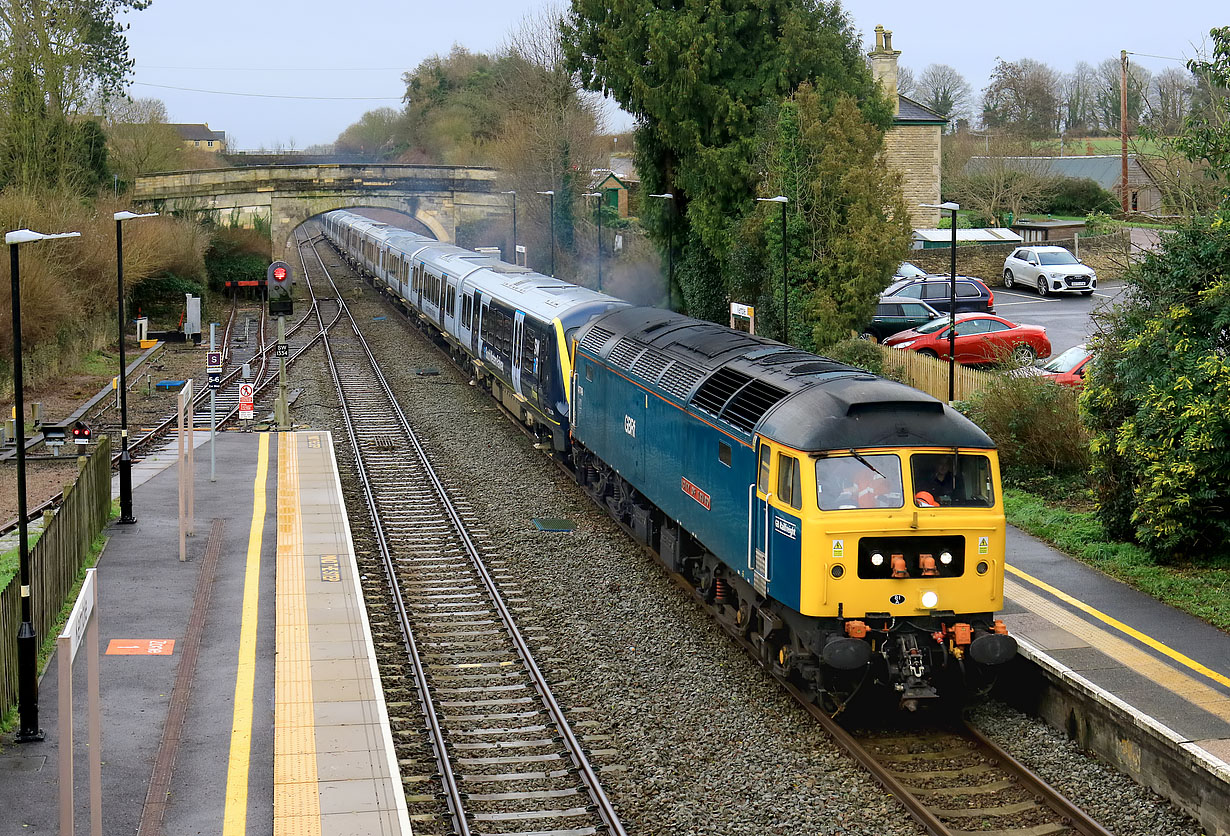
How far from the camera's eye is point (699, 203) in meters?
36.7

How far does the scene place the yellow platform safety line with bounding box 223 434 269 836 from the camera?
9.62 m

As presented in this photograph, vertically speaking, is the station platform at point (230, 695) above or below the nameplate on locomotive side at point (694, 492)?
below

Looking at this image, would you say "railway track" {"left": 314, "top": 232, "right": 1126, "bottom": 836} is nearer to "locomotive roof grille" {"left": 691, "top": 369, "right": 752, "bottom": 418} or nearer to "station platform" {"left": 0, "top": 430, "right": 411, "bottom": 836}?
"locomotive roof grille" {"left": 691, "top": 369, "right": 752, "bottom": 418}

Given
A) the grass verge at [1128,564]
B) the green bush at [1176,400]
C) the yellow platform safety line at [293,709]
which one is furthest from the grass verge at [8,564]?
the green bush at [1176,400]

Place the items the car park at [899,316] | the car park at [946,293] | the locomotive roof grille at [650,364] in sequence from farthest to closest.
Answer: the car park at [946,293] → the car park at [899,316] → the locomotive roof grille at [650,364]

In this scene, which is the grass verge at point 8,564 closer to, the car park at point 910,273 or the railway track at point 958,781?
the railway track at point 958,781

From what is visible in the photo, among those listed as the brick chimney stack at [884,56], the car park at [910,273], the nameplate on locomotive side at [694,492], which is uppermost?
the brick chimney stack at [884,56]

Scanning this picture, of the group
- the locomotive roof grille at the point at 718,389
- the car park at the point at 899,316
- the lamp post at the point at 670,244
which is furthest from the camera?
the lamp post at the point at 670,244

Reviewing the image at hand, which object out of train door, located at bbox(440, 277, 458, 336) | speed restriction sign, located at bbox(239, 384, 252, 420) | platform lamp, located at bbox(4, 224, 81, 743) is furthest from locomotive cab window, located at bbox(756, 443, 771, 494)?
train door, located at bbox(440, 277, 458, 336)

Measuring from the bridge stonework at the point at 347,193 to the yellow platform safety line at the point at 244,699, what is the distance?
48.9 metres

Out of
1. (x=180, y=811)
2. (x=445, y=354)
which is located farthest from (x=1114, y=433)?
(x=445, y=354)

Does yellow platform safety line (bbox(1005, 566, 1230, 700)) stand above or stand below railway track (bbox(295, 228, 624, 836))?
above

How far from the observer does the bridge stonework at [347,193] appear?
6469 centimetres

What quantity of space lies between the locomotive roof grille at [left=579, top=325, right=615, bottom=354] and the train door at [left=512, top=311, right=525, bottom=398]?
4.45 metres
